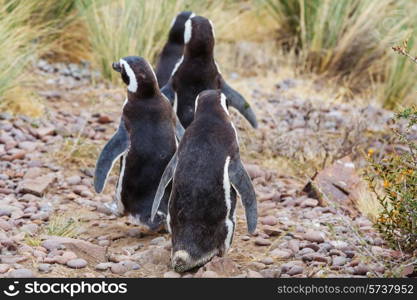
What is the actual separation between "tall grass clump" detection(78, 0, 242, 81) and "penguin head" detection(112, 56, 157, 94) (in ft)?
9.42

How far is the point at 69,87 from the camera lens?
317 inches

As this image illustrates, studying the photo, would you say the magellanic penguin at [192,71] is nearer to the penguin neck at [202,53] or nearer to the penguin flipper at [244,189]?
the penguin neck at [202,53]

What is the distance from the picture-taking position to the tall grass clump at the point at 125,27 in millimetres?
7988

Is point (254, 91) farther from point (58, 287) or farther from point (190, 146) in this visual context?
point (58, 287)

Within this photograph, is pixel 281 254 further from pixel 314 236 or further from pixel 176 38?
pixel 176 38

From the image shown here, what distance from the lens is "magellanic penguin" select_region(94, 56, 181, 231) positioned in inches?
196

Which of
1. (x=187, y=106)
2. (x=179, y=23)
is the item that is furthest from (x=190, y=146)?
(x=179, y=23)

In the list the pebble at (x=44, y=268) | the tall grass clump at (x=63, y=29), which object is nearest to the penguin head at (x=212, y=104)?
the pebble at (x=44, y=268)

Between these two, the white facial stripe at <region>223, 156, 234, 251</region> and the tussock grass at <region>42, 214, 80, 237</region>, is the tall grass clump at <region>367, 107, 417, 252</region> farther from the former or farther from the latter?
the tussock grass at <region>42, 214, 80, 237</region>

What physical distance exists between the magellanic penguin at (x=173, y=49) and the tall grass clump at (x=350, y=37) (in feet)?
7.42

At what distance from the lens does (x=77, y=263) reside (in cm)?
430

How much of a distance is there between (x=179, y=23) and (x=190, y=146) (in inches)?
109

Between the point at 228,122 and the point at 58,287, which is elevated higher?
the point at 228,122

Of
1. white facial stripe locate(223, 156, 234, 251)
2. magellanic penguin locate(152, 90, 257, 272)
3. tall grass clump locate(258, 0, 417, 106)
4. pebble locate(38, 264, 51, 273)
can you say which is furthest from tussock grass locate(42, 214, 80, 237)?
tall grass clump locate(258, 0, 417, 106)
